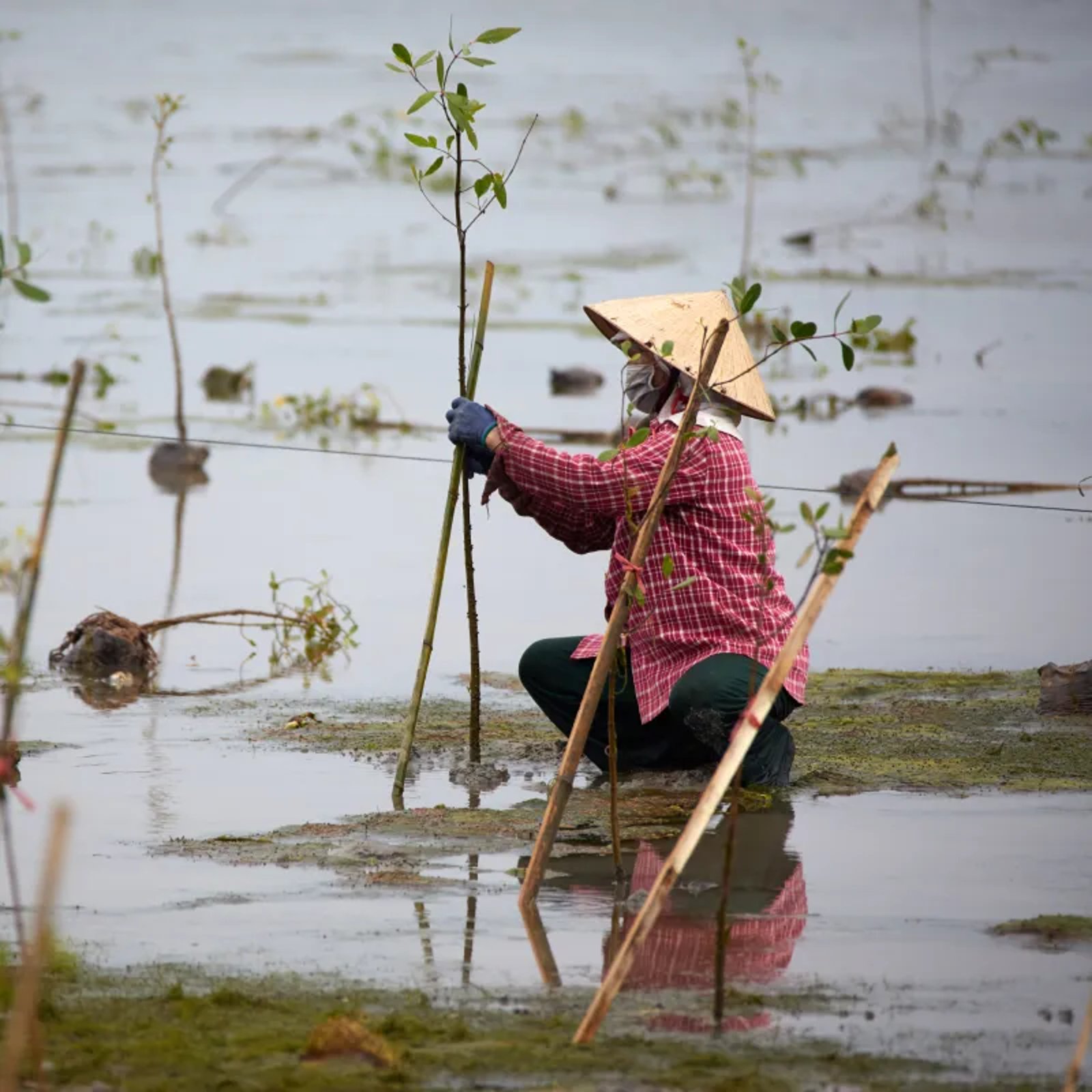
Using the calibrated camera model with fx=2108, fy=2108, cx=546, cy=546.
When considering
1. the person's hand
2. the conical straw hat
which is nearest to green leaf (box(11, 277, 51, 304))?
the person's hand

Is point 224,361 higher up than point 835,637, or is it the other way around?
point 224,361

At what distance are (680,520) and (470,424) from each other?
24.3 inches

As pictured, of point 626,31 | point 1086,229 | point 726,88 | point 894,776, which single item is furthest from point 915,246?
point 626,31

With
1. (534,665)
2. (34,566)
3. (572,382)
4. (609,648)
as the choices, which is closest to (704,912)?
(609,648)

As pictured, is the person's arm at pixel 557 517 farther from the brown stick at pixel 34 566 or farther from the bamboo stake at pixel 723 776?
the brown stick at pixel 34 566

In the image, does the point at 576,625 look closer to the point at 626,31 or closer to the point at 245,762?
the point at 245,762

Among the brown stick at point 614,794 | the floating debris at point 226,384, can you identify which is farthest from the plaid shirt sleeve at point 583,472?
the floating debris at point 226,384

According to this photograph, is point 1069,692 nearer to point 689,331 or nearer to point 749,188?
point 689,331

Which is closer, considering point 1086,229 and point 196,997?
point 196,997

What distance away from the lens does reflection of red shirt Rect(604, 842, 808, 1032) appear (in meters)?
3.74

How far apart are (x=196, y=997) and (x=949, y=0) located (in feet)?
108

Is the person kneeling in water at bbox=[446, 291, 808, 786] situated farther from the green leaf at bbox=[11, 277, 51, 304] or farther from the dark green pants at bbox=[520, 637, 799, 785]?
the green leaf at bbox=[11, 277, 51, 304]

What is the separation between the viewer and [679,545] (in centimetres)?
539

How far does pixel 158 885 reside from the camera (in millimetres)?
4645
